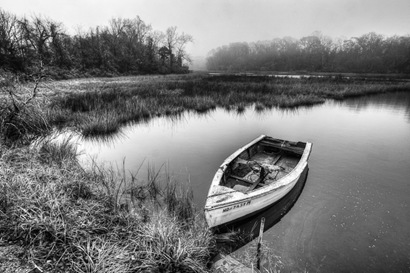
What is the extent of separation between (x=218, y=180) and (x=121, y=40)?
58782mm

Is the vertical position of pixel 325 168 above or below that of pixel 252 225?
below

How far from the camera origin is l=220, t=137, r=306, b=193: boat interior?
18.0 feet

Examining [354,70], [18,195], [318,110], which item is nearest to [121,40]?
[318,110]

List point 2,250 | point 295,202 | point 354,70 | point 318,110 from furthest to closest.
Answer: point 354,70, point 318,110, point 295,202, point 2,250

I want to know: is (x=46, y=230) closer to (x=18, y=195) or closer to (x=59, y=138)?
(x=18, y=195)

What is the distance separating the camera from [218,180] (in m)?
4.79

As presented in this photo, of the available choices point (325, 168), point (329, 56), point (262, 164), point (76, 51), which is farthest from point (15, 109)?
point (329, 56)

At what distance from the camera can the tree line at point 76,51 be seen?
28816 mm

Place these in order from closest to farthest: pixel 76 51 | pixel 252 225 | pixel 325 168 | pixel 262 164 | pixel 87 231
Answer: pixel 87 231
pixel 252 225
pixel 262 164
pixel 325 168
pixel 76 51

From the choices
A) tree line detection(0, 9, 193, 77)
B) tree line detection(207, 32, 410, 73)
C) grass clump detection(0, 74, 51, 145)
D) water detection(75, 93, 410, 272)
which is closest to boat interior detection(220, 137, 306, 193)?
water detection(75, 93, 410, 272)

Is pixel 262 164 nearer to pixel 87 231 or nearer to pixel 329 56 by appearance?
pixel 87 231

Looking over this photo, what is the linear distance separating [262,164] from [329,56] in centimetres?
9452

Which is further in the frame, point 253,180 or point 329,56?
point 329,56

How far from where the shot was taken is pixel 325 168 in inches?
296
